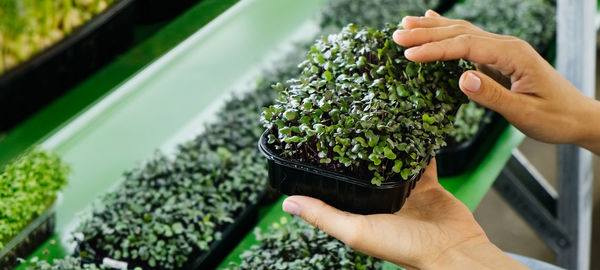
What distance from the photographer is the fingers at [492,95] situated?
3.85 feet

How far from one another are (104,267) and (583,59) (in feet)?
6.05

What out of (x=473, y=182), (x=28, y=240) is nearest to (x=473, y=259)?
(x=473, y=182)

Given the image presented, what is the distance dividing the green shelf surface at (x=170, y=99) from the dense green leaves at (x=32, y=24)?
20 centimetres

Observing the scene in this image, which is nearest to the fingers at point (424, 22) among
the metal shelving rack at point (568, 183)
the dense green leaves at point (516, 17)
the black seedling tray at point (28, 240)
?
the metal shelving rack at point (568, 183)

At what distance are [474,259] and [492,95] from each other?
0.36 m

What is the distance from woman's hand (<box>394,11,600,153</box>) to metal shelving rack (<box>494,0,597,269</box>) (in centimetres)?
68

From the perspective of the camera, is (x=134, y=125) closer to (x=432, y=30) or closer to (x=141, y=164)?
(x=141, y=164)

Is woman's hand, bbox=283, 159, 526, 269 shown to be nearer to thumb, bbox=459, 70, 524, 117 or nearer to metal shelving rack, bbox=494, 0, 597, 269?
thumb, bbox=459, 70, 524, 117

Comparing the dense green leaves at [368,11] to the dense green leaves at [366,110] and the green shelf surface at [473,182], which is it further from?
A: the dense green leaves at [366,110]

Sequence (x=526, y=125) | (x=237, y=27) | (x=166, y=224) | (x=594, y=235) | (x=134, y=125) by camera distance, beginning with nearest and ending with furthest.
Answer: (x=526, y=125) < (x=166, y=224) < (x=134, y=125) < (x=237, y=27) < (x=594, y=235)

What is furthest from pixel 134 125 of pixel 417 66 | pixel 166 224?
pixel 417 66

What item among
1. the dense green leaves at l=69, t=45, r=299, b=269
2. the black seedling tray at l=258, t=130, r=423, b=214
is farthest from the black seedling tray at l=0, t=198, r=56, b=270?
the black seedling tray at l=258, t=130, r=423, b=214

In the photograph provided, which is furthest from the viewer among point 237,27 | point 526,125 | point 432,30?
point 237,27

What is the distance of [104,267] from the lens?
4.90 feet
